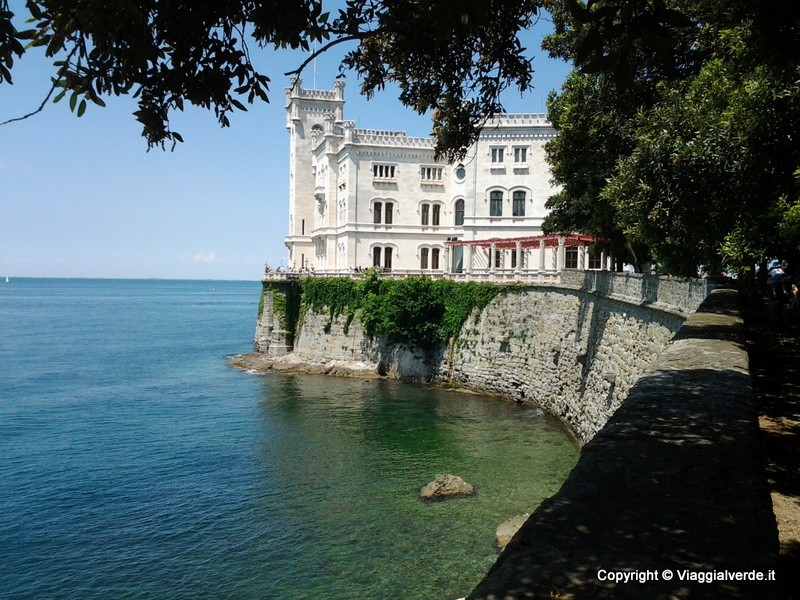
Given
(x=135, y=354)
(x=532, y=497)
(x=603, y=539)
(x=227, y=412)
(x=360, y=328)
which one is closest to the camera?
(x=603, y=539)

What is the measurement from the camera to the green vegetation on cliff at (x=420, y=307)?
40.1 meters

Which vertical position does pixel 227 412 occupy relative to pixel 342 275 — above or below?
below

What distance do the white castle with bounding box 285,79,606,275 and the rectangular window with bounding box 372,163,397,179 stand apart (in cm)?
7

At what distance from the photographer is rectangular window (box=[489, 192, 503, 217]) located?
48.4 metres

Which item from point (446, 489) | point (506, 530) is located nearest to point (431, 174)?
point (446, 489)

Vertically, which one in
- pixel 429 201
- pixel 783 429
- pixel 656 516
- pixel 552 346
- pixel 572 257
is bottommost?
pixel 552 346

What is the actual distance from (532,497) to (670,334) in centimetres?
646

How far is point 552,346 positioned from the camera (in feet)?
108

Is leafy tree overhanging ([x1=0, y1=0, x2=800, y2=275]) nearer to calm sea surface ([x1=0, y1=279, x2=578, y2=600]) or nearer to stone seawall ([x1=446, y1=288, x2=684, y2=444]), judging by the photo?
stone seawall ([x1=446, y1=288, x2=684, y2=444])

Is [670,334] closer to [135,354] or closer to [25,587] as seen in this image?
[25,587]

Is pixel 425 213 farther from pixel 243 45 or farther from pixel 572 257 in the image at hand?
pixel 243 45

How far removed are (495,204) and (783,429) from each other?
42.2m

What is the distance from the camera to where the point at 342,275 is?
47.3 m

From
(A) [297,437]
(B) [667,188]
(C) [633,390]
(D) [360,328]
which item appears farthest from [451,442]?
(C) [633,390]
